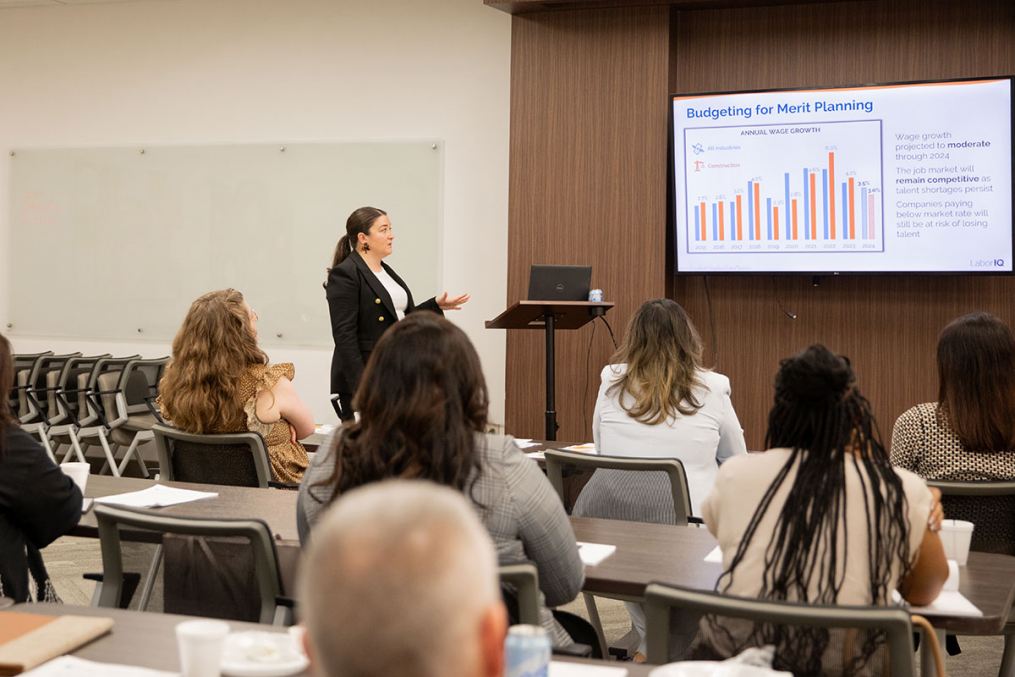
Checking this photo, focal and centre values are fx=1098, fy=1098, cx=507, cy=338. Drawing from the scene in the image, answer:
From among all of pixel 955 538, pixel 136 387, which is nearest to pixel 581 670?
pixel 955 538

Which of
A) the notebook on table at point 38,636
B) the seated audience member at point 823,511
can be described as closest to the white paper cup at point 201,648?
the notebook on table at point 38,636

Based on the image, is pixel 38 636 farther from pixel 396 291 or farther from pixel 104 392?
pixel 104 392

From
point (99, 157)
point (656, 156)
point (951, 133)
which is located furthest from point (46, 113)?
point (951, 133)

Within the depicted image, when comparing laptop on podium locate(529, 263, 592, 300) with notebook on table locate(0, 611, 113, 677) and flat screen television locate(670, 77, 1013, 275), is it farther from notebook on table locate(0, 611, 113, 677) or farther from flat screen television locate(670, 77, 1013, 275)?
notebook on table locate(0, 611, 113, 677)

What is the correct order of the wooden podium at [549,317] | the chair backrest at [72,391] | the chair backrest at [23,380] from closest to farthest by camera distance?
the wooden podium at [549,317] → the chair backrest at [72,391] → the chair backrest at [23,380]

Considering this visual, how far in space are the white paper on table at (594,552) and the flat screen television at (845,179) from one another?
13.1 feet

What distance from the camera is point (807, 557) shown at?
1.90m

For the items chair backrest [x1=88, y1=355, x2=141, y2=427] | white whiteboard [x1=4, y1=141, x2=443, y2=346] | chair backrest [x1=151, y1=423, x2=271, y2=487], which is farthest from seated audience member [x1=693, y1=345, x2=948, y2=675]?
chair backrest [x1=88, y1=355, x2=141, y2=427]

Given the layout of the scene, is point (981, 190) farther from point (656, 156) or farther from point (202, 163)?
point (202, 163)

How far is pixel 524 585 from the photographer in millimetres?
1959

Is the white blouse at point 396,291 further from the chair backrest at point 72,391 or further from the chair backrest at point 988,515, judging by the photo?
the chair backrest at point 988,515

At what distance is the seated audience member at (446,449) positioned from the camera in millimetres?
2004

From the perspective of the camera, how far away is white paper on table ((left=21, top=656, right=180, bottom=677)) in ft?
5.16

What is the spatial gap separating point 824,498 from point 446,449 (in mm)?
676
